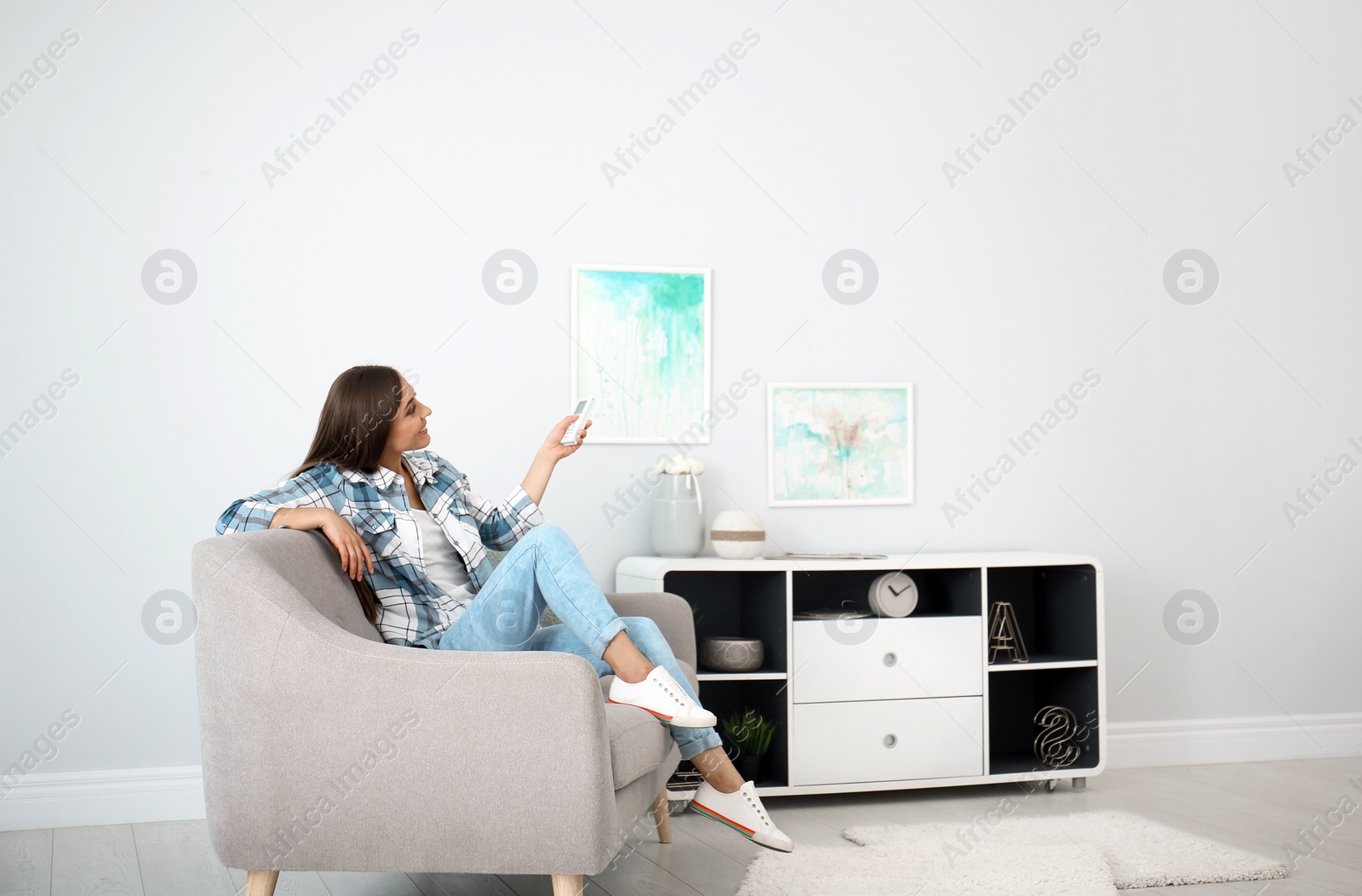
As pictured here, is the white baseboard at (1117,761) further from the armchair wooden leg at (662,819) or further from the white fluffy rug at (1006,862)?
the armchair wooden leg at (662,819)

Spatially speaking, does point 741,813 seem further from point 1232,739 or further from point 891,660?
point 1232,739

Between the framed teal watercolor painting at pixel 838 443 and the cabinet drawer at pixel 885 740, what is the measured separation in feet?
2.24

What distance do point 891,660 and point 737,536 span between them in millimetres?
562

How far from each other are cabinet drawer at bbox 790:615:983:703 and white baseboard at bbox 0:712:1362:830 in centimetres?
82

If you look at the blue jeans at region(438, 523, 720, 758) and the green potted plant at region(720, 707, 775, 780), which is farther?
the green potted plant at region(720, 707, 775, 780)

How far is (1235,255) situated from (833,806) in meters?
2.37

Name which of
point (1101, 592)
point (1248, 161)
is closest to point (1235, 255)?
point (1248, 161)

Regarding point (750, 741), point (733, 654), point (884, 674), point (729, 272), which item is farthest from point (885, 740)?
point (729, 272)

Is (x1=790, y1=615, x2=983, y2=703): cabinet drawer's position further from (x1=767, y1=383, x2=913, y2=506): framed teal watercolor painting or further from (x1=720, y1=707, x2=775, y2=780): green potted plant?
(x1=767, y1=383, x2=913, y2=506): framed teal watercolor painting

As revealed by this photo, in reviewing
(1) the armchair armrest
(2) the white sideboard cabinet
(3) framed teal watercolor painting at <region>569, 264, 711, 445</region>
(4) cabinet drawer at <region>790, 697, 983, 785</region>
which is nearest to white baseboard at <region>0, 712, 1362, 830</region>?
(2) the white sideboard cabinet

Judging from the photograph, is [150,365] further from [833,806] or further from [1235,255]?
[1235,255]

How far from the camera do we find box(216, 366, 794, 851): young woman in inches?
79.7

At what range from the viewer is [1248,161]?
3.69 metres

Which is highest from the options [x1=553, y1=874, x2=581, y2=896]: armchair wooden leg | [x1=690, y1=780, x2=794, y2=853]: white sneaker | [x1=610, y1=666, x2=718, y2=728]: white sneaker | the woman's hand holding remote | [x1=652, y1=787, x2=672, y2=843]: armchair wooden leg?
the woman's hand holding remote
